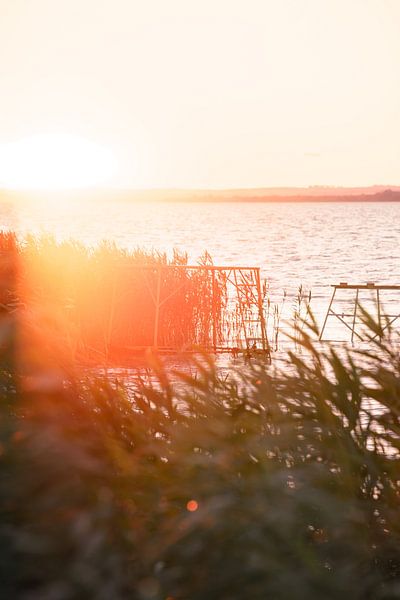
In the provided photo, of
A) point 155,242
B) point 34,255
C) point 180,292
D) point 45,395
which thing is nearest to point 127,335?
point 180,292

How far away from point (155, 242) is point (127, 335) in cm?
8320

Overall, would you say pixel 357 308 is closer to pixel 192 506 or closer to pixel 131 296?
pixel 131 296

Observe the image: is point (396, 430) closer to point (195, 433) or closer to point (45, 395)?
point (195, 433)

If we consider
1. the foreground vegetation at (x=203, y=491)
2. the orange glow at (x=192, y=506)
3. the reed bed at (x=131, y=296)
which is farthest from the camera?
the reed bed at (x=131, y=296)

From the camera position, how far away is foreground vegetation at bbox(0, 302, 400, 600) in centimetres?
374

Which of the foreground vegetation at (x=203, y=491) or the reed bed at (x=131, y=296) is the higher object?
the foreground vegetation at (x=203, y=491)

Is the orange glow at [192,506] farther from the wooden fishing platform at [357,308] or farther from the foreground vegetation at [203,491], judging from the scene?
the wooden fishing platform at [357,308]

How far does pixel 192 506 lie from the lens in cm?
400

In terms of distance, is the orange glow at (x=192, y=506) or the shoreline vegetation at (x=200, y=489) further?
the orange glow at (x=192, y=506)

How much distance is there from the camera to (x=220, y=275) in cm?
2733

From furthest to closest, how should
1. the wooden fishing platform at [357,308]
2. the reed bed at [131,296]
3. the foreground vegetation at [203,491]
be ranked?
the reed bed at [131,296]
the wooden fishing platform at [357,308]
the foreground vegetation at [203,491]

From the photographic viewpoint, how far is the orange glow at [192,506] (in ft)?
13.1

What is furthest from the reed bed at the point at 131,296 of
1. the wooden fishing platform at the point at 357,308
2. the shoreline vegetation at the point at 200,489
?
the shoreline vegetation at the point at 200,489

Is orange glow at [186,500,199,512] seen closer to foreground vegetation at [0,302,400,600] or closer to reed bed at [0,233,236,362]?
foreground vegetation at [0,302,400,600]
